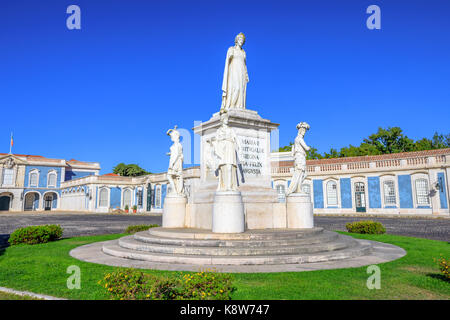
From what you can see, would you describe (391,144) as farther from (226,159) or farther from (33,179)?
(33,179)

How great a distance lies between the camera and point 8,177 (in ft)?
175

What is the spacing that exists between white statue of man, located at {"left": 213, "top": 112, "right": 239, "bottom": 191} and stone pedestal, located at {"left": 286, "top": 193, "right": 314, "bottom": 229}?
210 cm

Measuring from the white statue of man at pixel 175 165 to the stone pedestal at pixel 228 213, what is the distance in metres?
2.48

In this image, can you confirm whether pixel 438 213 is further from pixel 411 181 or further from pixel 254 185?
pixel 254 185

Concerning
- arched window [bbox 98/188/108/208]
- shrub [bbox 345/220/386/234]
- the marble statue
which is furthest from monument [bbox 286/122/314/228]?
arched window [bbox 98/188/108/208]

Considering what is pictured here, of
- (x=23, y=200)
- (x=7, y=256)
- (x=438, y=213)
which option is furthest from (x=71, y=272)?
(x=23, y=200)

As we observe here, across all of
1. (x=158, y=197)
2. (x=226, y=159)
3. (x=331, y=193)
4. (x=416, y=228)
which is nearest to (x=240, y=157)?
(x=226, y=159)

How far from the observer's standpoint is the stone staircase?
5977 millimetres

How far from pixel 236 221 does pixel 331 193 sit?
2704 cm

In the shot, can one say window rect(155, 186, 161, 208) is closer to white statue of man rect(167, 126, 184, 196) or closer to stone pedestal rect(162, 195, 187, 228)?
white statue of man rect(167, 126, 184, 196)

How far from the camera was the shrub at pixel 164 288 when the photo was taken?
3.42m

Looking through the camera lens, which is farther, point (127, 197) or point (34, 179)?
point (34, 179)

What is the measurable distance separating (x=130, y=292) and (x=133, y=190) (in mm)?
45305

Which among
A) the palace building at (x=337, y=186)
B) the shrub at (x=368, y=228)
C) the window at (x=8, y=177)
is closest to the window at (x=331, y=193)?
the palace building at (x=337, y=186)
